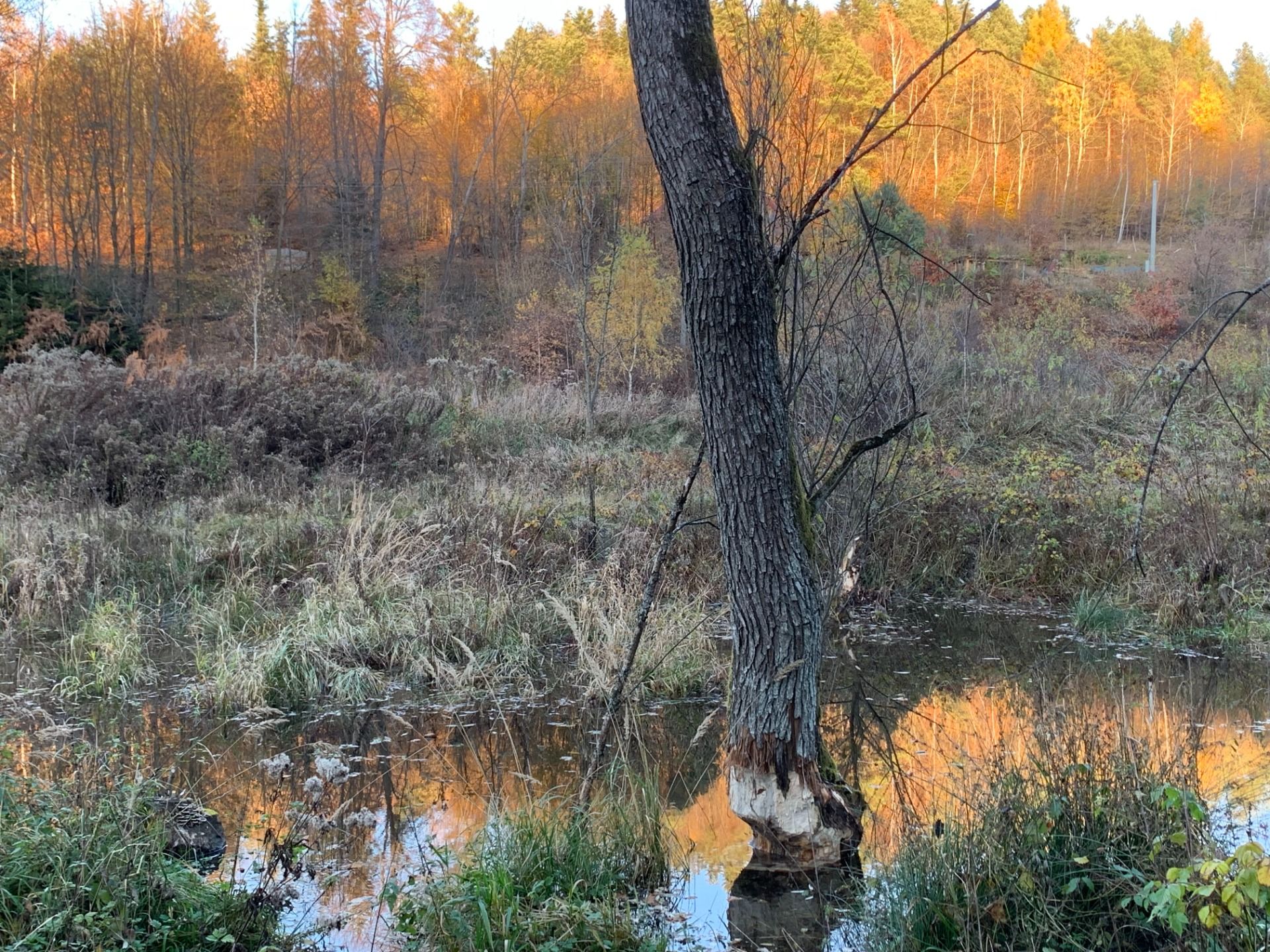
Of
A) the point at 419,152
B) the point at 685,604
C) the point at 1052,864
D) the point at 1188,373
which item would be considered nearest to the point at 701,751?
the point at 685,604

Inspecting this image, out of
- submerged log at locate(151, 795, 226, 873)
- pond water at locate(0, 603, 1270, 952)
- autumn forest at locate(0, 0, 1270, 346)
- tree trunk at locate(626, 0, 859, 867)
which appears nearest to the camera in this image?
tree trunk at locate(626, 0, 859, 867)

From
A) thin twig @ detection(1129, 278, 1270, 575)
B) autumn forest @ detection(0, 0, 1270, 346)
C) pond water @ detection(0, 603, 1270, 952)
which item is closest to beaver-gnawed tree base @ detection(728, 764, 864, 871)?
pond water @ detection(0, 603, 1270, 952)

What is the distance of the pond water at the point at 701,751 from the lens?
4.13 meters

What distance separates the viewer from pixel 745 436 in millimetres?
3900

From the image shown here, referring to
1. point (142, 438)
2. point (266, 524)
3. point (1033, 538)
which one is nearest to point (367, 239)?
point (142, 438)

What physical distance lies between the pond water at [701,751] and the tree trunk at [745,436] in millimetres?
395

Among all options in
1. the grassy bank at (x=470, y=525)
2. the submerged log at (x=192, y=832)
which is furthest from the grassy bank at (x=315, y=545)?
the submerged log at (x=192, y=832)

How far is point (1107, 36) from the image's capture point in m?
49.0

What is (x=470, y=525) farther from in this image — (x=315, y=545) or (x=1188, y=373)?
(x=1188, y=373)

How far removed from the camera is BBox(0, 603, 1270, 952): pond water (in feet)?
13.6

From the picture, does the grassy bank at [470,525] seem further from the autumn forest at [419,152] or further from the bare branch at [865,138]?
the autumn forest at [419,152]

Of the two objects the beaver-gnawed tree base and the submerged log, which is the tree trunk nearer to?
the beaver-gnawed tree base

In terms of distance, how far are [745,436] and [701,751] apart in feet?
9.07

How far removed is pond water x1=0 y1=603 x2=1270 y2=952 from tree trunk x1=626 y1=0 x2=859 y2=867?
15.5 inches
